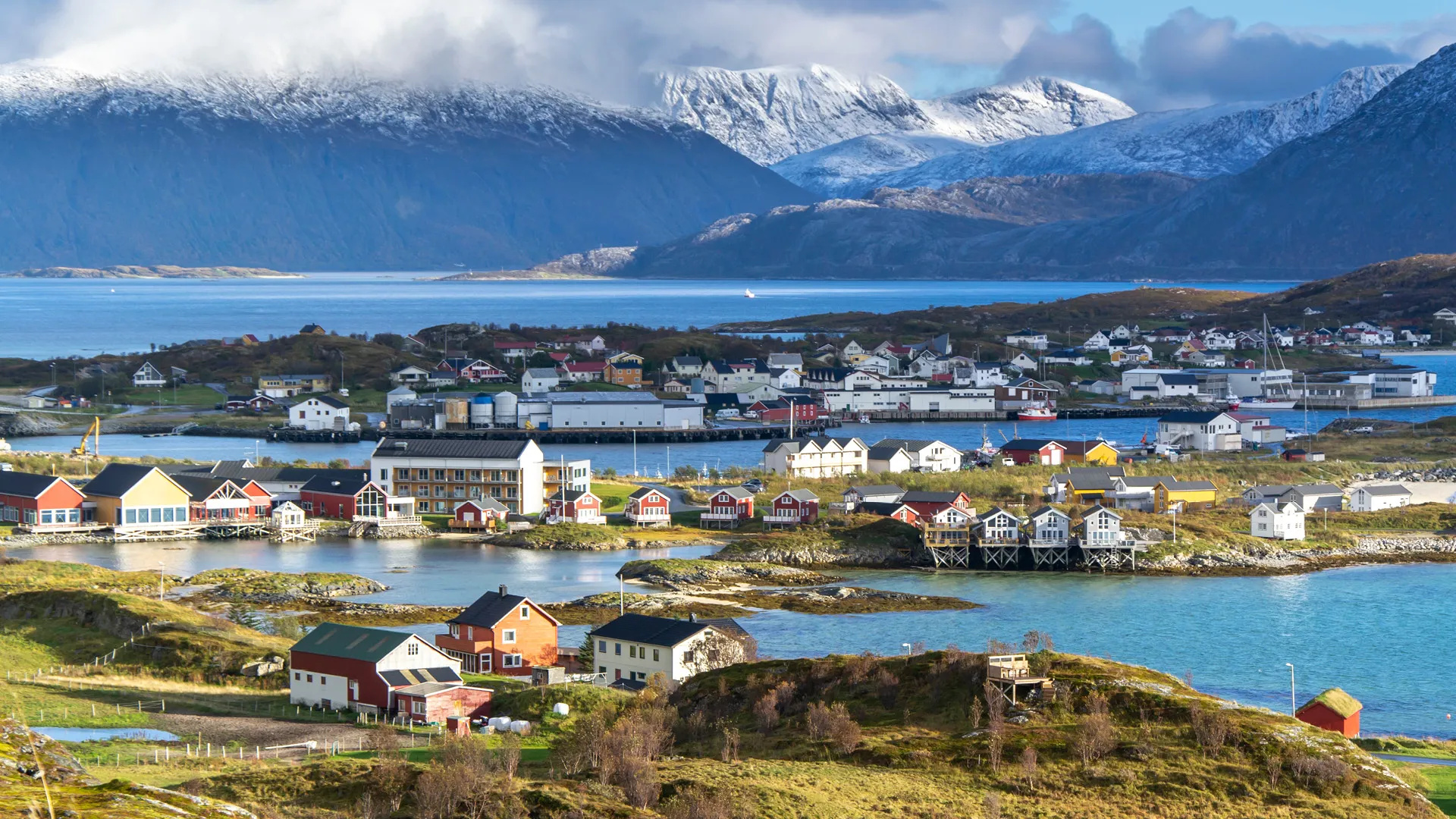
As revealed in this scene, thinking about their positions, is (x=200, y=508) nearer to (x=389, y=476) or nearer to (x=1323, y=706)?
(x=389, y=476)

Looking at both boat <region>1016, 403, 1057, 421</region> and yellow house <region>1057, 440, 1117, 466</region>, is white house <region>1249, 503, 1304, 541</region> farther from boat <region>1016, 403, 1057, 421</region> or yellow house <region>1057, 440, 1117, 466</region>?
boat <region>1016, 403, 1057, 421</region>

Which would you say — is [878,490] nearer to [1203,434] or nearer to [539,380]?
[1203,434]

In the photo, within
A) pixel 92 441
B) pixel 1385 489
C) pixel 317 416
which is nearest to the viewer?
pixel 1385 489

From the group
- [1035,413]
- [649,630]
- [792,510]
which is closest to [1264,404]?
[1035,413]

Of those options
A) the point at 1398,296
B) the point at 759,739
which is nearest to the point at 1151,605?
the point at 759,739

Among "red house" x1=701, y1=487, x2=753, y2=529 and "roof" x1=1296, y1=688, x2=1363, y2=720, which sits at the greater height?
"red house" x1=701, y1=487, x2=753, y2=529

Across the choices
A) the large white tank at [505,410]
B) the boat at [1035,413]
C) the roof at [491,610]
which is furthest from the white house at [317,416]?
the roof at [491,610]

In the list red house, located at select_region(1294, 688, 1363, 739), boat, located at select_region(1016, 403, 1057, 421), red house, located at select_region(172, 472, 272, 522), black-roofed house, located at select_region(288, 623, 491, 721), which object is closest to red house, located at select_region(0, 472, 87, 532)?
red house, located at select_region(172, 472, 272, 522)

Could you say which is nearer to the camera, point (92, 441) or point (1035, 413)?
point (92, 441)
